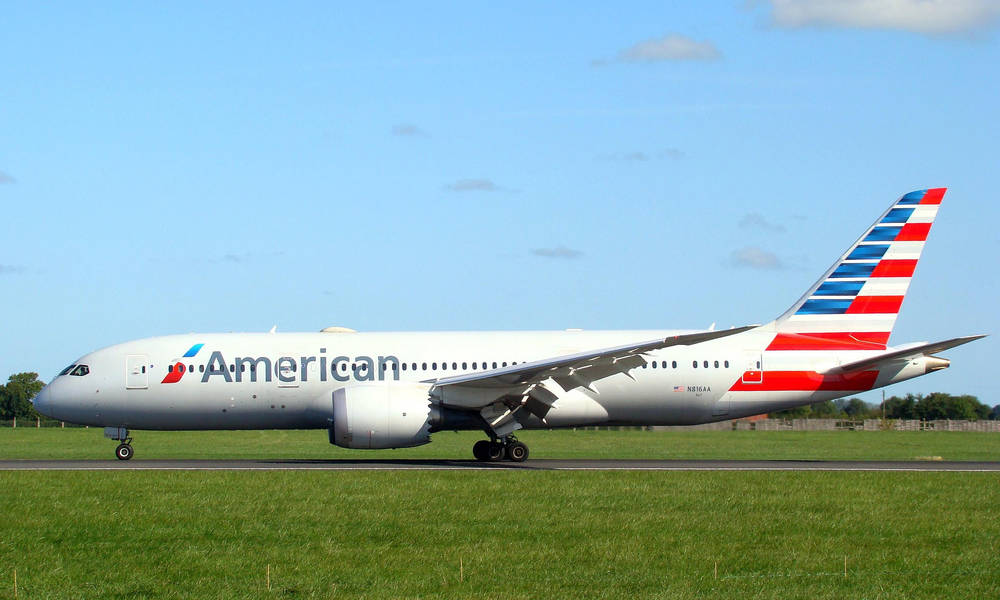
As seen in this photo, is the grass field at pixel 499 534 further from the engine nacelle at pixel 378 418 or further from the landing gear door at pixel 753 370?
the landing gear door at pixel 753 370

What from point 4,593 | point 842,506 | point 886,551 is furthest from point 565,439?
point 4,593

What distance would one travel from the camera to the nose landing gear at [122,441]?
30531mm

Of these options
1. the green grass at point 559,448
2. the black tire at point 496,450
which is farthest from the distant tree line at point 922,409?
the black tire at point 496,450

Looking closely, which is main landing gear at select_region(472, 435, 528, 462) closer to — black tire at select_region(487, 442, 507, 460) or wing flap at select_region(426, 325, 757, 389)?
black tire at select_region(487, 442, 507, 460)

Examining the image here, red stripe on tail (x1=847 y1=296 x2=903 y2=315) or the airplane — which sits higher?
red stripe on tail (x1=847 y1=296 x2=903 y2=315)

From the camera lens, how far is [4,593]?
468 inches

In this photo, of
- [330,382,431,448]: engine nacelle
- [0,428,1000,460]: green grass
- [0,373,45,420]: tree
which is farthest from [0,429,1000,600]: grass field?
[0,373,45,420]: tree

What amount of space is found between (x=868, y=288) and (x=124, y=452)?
1986 cm

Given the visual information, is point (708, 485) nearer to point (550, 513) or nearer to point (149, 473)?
point (550, 513)

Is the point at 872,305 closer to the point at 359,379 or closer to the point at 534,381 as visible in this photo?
the point at 534,381

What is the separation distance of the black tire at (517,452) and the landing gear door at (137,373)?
9.45 m

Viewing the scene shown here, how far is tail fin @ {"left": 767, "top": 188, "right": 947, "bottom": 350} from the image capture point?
1201 inches

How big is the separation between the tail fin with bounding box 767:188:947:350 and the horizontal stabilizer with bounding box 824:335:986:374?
80 cm

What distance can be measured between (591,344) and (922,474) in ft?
29.9
